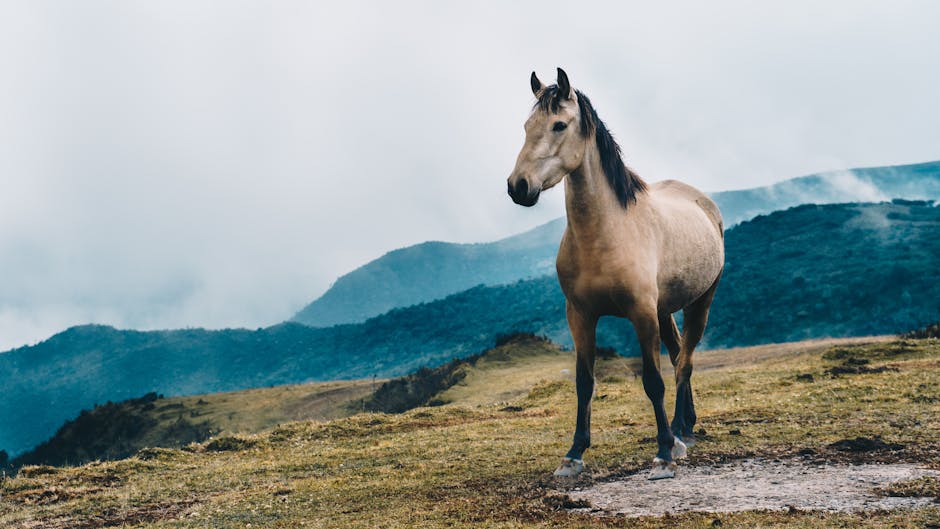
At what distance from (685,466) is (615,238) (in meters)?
2.77

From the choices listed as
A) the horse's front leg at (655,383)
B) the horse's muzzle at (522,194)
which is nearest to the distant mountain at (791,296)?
the horse's front leg at (655,383)

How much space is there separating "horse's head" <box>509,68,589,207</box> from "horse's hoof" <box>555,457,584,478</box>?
313 cm

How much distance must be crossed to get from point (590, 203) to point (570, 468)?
302 centimetres

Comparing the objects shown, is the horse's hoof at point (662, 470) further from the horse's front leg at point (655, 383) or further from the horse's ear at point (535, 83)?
the horse's ear at point (535, 83)

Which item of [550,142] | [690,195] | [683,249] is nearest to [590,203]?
[550,142]

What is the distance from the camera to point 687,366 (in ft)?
32.8

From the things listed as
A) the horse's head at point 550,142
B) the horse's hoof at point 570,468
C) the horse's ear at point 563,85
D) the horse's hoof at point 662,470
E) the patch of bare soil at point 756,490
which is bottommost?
the patch of bare soil at point 756,490

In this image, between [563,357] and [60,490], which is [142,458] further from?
[563,357]

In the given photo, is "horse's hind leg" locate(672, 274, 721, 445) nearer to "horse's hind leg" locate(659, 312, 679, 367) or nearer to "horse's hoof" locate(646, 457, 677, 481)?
"horse's hind leg" locate(659, 312, 679, 367)

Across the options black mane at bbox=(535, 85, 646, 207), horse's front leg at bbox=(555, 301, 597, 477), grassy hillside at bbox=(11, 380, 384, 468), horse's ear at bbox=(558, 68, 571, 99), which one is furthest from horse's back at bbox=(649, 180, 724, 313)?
grassy hillside at bbox=(11, 380, 384, 468)

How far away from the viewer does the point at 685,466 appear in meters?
8.27

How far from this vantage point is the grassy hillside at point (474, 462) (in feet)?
23.1

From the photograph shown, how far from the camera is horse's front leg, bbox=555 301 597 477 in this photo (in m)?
8.26

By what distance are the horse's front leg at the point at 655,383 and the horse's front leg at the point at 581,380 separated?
567 mm
